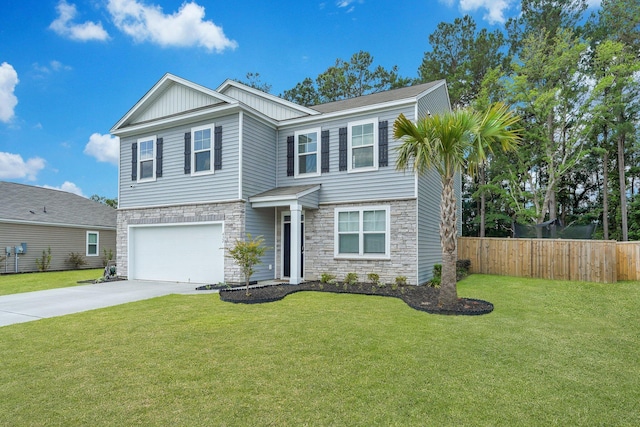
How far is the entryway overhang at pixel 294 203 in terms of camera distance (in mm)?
10477

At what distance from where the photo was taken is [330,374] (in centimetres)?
403

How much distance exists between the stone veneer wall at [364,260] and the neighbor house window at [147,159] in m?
5.84

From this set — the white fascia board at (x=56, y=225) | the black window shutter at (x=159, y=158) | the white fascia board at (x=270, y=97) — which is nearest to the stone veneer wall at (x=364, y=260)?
the white fascia board at (x=270, y=97)

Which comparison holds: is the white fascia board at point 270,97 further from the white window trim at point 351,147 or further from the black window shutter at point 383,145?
the black window shutter at point 383,145

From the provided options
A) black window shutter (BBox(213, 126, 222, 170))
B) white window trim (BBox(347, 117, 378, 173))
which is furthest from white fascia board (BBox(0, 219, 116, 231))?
white window trim (BBox(347, 117, 378, 173))

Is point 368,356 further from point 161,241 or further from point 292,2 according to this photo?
point 292,2

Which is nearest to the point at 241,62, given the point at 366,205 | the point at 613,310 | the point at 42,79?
the point at 42,79

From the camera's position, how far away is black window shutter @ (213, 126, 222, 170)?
11297 millimetres

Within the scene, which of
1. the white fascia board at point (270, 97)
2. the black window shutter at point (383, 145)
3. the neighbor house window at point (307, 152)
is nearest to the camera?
the black window shutter at point (383, 145)

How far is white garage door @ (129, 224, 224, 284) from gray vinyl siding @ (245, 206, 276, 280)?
105 centimetres

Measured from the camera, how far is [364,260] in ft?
35.3

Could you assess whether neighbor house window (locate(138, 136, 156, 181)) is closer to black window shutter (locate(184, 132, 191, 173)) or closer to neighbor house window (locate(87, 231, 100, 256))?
black window shutter (locate(184, 132, 191, 173))

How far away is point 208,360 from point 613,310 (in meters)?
8.28

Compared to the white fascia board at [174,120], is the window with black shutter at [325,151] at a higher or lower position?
lower
